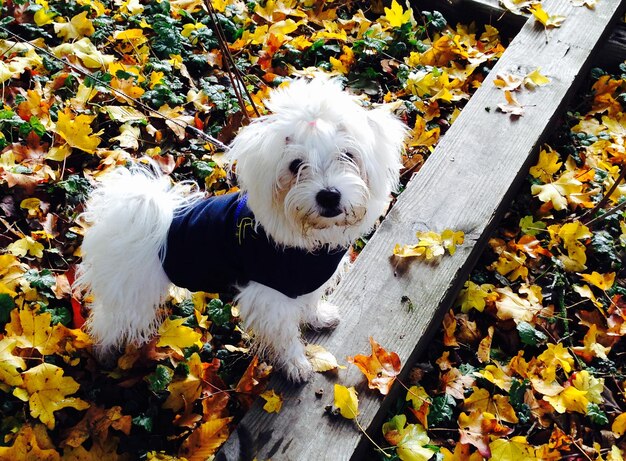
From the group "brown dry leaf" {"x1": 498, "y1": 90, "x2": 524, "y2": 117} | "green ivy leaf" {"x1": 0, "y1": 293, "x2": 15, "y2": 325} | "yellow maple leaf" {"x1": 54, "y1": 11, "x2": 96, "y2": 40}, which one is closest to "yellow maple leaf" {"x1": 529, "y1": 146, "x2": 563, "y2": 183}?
"brown dry leaf" {"x1": 498, "y1": 90, "x2": 524, "y2": 117}

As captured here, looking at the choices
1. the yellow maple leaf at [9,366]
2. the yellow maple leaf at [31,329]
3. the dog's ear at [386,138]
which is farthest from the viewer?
the yellow maple leaf at [31,329]

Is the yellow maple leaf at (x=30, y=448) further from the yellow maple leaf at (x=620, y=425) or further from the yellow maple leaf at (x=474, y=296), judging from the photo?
the yellow maple leaf at (x=620, y=425)

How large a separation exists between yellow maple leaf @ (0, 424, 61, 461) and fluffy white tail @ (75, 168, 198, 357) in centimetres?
48

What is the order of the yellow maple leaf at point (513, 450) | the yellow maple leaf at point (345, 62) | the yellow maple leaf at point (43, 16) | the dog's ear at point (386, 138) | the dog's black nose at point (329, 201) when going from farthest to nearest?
the yellow maple leaf at point (345, 62) < the yellow maple leaf at point (43, 16) < the yellow maple leaf at point (513, 450) < the dog's ear at point (386, 138) < the dog's black nose at point (329, 201)

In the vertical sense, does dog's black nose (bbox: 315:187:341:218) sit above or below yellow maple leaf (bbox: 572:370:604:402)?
above

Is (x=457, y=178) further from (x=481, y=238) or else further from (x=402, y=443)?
(x=402, y=443)

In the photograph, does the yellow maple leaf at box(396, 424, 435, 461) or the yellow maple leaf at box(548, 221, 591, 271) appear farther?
the yellow maple leaf at box(548, 221, 591, 271)

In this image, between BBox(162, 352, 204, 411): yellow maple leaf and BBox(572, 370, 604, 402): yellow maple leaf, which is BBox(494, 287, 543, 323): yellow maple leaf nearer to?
BBox(572, 370, 604, 402): yellow maple leaf

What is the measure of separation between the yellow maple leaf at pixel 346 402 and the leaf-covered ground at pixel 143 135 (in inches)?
10.1

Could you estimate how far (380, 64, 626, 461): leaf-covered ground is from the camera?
2.48m

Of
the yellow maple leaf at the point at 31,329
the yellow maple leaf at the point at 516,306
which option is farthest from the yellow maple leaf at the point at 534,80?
the yellow maple leaf at the point at 31,329

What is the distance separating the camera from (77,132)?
10.8 feet

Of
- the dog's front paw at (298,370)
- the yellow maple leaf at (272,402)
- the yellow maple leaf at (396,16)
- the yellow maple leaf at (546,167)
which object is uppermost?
the yellow maple leaf at (396,16)

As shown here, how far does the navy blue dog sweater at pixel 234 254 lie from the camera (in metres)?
2.29
